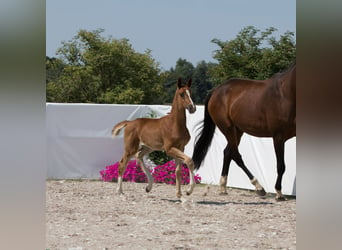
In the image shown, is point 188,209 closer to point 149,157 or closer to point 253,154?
point 253,154

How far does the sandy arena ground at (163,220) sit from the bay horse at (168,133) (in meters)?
0.48

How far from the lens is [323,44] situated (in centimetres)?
98

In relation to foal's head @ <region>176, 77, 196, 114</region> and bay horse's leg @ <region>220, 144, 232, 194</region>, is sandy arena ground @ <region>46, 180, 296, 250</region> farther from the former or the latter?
foal's head @ <region>176, 77, 196, 114</region>

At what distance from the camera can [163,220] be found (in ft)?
19.6

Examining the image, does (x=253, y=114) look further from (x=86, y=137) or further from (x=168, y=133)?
(x=86, y=137)

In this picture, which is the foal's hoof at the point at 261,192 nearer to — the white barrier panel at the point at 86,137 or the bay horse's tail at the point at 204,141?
the bay horse's tail at the point at 204,141

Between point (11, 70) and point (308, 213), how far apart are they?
25.6 inches

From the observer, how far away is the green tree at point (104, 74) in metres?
21.2

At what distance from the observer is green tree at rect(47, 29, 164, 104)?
21.2 m

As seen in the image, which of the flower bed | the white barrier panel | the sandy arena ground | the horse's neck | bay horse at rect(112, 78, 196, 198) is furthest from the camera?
the white barrier panel

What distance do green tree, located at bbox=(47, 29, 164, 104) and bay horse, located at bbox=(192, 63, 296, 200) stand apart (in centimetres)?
1247

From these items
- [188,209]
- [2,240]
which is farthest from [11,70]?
[188,209]

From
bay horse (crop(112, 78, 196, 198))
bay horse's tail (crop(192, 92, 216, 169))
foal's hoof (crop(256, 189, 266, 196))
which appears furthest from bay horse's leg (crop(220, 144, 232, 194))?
bay horse (crop(112, 78, 196, 198))

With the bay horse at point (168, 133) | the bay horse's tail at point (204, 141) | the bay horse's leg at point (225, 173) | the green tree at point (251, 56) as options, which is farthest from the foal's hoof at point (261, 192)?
the green tree at point (251, 56)
